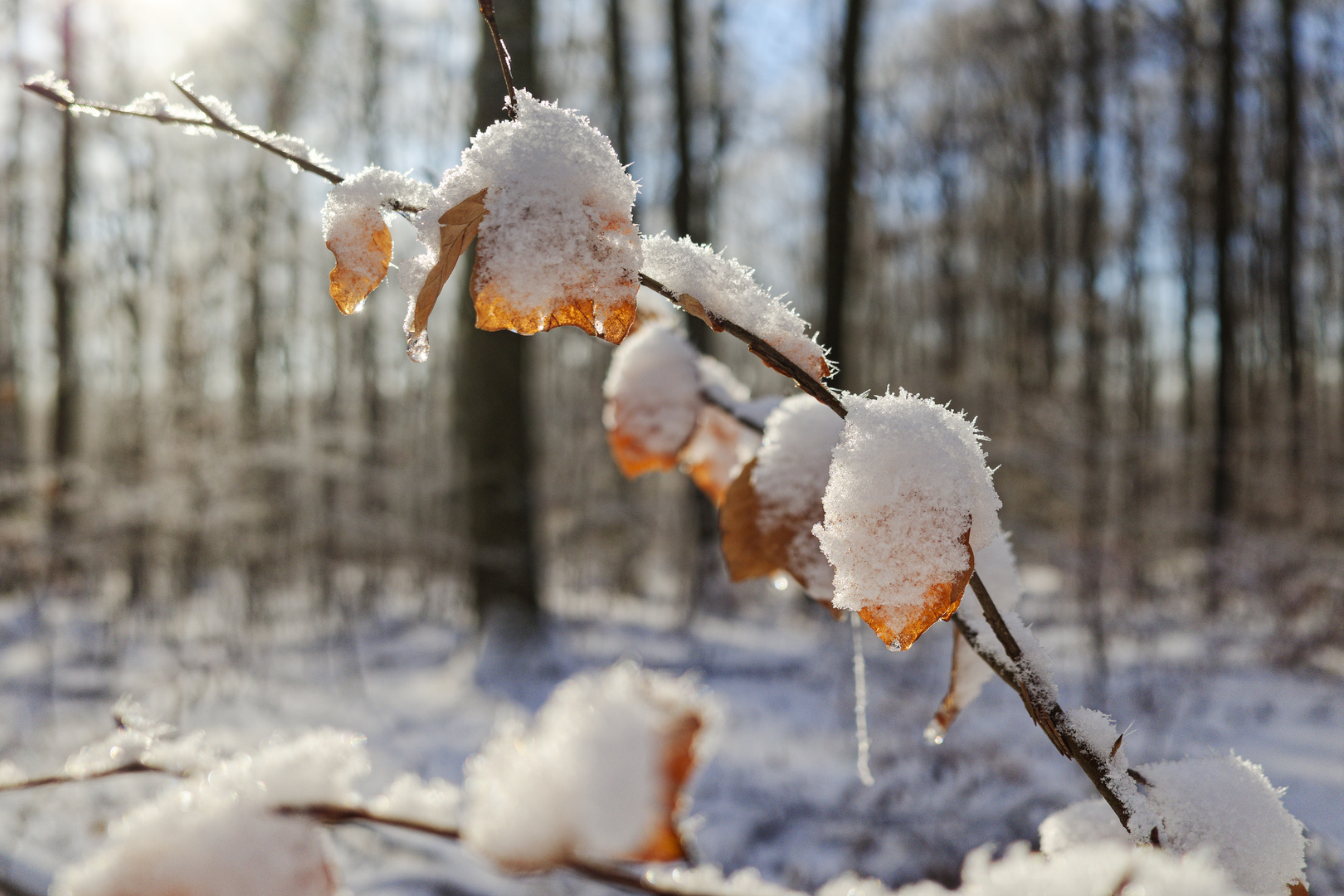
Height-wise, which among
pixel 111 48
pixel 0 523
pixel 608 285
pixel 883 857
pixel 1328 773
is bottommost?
pixel 883 857

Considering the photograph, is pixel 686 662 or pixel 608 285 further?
pixel 686 662

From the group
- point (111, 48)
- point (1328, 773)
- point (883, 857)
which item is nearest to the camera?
point (883, 857)

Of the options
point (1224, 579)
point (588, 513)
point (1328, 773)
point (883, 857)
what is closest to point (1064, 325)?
point (1224, 579)

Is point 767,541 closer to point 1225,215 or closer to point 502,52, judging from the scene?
point 502,52

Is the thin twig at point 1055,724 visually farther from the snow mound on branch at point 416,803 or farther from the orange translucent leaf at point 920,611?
the snow mound on branch at point 416,803

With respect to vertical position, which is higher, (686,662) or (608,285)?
(608,285)

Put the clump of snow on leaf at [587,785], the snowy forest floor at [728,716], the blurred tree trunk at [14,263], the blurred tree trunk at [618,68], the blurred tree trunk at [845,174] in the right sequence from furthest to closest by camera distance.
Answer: the blurred tree trunk at [14,263], the blurred tree trunk at [618,68], the blurred tree trunk at [845,174], the snowy forest floor at [728,716], the clump of snow on leaf at [587,785]

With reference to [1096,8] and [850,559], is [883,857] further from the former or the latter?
[1096,8]

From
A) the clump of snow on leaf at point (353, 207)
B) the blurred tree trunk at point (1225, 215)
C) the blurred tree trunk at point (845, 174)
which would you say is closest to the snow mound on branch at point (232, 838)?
the clump of snow on leaf at point (353, 207)
